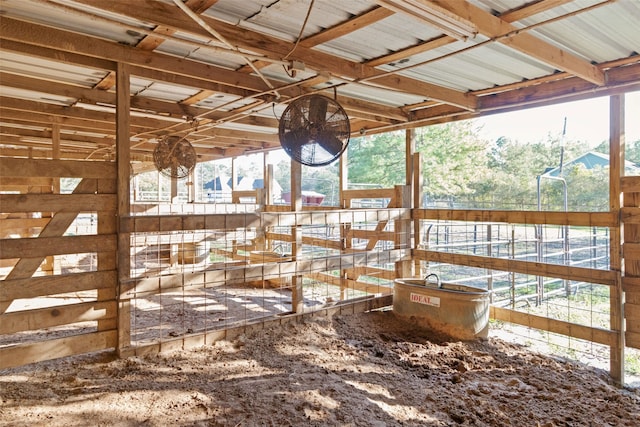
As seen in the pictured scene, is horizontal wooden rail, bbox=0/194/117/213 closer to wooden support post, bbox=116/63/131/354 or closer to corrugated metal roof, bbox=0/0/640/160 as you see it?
wooden support post, bbox=116/63/131/354

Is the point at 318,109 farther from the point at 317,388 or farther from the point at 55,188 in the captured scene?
the point at 55,188

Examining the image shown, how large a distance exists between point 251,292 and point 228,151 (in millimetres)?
3784

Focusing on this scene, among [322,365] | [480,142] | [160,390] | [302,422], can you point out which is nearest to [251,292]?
[322,365]

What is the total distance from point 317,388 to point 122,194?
1977 millimetres

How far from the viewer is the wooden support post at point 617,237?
3264 mm

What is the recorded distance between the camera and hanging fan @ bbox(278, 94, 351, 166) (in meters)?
2.84

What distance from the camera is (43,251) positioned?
2.67 meters

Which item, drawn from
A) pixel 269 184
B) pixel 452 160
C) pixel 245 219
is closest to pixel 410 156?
pixel 245 219

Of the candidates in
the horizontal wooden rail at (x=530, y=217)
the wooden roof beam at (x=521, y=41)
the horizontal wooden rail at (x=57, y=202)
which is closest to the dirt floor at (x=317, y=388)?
the horizontal wooden rail at (x=57, y=202)

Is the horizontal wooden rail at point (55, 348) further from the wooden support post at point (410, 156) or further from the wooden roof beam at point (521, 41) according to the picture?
the wooden support post at point (410, 156)

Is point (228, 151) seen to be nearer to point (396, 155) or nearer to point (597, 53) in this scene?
point (597, 53)

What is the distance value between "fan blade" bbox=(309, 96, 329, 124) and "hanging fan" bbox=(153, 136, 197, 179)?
3.08 m

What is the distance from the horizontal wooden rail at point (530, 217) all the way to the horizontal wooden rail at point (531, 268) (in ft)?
1.29

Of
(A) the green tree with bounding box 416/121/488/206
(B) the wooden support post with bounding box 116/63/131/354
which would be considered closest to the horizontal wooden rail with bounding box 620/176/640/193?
(B) the wooden support post with bounding box 116/63/131/354
